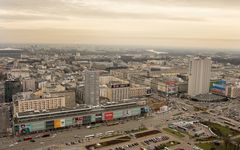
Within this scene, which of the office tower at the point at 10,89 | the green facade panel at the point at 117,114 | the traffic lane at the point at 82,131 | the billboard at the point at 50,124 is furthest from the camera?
the office tower at the point at 10,89

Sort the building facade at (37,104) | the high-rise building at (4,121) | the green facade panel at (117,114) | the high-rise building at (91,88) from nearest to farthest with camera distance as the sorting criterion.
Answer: the high-rise building at (4,121)
the green facade panel at (117,114)
the building facade at (37,104)
the high-rise building at (91,88)

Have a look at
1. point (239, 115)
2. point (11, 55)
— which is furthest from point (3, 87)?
point (11, 55)

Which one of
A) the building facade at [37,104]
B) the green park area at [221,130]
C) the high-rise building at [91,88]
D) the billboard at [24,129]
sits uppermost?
the high-rise building at [91,88]

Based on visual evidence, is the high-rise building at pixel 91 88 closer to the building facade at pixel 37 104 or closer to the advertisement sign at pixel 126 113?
the building facade at pixel 37 104

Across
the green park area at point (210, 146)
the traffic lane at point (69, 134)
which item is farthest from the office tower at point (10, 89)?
the green park area at point (210, 146)

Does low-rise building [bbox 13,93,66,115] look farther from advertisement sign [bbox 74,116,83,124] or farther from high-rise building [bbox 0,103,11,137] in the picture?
advertisement sign [bbox 74,116,83,124]

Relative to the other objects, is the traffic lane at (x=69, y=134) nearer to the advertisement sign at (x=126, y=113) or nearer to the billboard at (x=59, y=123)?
the billboard at (x=59, y=123)

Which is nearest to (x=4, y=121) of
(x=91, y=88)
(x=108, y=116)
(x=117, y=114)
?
(x=108, y=116)

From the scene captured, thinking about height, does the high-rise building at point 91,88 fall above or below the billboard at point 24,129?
above

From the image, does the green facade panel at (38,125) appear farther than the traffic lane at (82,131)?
Yes

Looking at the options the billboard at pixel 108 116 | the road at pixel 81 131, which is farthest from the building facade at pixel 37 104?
the billboard at pixel 108 116
